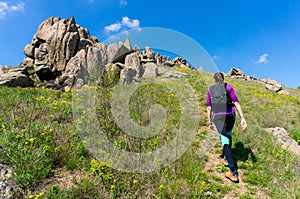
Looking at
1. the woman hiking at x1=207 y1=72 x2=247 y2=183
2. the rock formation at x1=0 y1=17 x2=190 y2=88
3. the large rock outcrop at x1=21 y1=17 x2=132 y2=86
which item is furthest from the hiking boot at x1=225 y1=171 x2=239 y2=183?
the large rock outcrop at x1=21 y1=17 x2=132 y2=86

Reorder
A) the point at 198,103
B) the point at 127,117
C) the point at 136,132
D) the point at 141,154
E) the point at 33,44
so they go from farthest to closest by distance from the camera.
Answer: the point at 33,44, the point at 198,103, the point at 127,117, the point at 136,132, the point at 141,154

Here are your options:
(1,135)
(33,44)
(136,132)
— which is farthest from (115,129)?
(33,44)

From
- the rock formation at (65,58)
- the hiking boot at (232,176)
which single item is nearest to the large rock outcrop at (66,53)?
the rock formation at (65,58)

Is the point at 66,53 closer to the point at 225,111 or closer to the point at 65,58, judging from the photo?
the point at 65,58

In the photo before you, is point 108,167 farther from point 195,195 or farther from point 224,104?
point 224,104

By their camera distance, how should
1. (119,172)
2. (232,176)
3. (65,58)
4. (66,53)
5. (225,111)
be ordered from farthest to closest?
(66,53) < (65,58) < (225,111) < (232,176) < (119,172)

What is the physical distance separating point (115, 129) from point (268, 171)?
432cm

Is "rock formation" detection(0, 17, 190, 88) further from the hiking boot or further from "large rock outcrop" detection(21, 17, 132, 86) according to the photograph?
the hiking boot

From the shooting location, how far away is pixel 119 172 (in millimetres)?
4184

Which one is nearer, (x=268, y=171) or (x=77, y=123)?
(x=268, y=171)

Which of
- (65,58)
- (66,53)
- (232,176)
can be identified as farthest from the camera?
(66,53)

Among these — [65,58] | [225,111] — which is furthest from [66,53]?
[225,111]

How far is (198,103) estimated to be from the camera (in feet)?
39.8

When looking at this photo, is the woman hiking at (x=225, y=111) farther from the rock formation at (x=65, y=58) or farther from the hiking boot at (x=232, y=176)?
the rock formation at (x=65, y=58)
